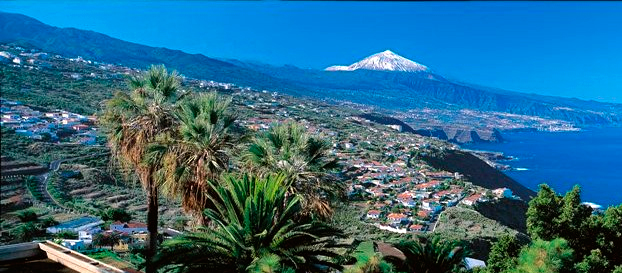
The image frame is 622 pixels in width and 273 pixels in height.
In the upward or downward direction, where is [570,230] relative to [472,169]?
upward

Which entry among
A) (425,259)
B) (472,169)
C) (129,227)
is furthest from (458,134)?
(425,259)

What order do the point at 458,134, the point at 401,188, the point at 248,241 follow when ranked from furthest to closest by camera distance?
the point at 458,134, the point at 401,188, the point at 248,241

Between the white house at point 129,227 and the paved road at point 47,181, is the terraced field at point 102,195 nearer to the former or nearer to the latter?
the paved road at point 47,181

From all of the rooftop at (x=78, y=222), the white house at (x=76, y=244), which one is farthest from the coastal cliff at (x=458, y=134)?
the white house at (x=76, y=244)

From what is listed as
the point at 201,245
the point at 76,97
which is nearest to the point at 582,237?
the point at 201,245

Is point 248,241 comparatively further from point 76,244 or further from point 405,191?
point 405,191
